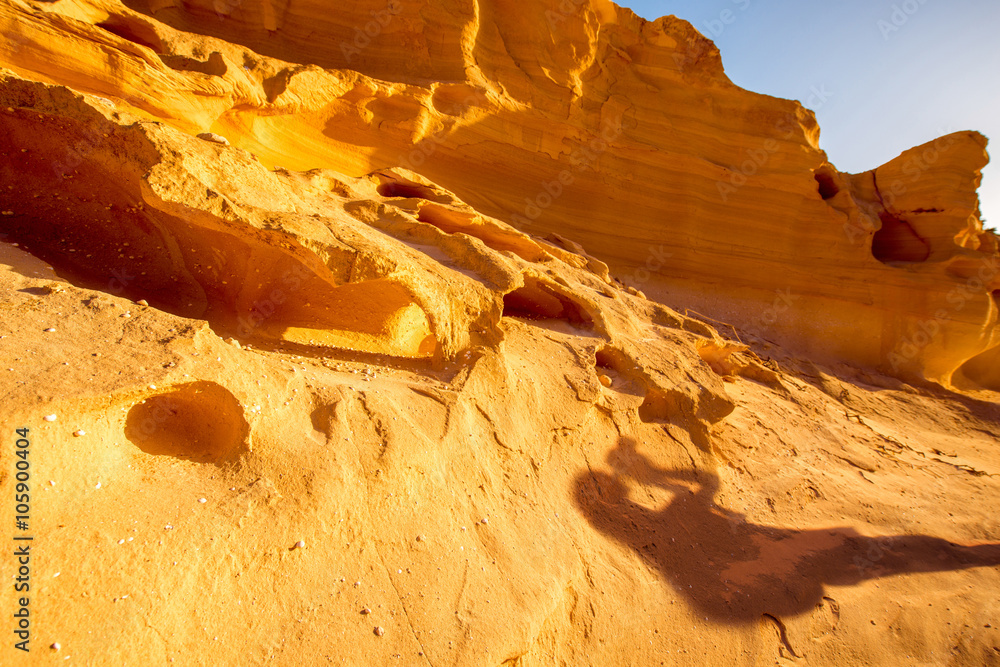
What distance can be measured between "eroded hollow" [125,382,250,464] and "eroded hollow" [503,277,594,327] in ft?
9.01

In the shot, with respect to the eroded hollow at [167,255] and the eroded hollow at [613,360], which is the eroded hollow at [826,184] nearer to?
the eroded hollow at [613,360]

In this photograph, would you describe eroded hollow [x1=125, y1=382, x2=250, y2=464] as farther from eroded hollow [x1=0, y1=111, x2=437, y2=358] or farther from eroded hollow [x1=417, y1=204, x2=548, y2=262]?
eroded hollow [x1=417, y1=204, x2=548, y2=262]

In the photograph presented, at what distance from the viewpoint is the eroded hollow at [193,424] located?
7.07 ft

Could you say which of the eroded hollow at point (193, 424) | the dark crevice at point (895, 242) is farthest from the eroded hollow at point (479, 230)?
the dark crevice at point (895, 242)

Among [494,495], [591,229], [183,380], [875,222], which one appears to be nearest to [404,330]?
[494,495]

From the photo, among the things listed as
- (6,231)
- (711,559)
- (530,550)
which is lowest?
(6,231)

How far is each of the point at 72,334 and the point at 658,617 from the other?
3166mm

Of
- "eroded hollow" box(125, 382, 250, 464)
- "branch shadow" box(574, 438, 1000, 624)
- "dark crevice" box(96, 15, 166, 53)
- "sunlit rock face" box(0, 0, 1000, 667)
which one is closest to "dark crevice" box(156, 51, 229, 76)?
"sunlit rock face" box(0, 0, 1000, 667)

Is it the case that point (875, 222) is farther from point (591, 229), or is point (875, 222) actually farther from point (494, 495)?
point (494, 495)

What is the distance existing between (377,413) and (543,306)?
2.60m

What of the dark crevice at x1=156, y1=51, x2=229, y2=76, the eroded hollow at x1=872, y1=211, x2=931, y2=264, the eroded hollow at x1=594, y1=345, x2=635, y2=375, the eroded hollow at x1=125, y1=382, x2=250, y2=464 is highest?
the eroded hollow at x1=872, y1=211, x2=931, y2=264

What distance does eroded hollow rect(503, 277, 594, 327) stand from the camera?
15.3 ft

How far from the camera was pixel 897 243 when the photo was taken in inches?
387

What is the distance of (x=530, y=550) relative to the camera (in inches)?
103
